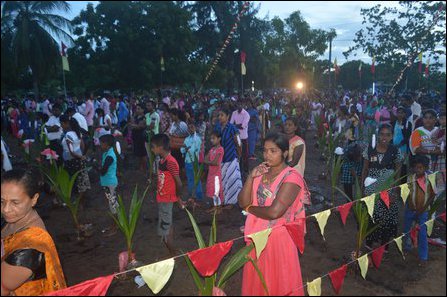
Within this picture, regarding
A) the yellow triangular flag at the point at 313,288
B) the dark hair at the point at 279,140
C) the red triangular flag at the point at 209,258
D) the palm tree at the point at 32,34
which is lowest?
the yellow triangular flag at the point at 313,288

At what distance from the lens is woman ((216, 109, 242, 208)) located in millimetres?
6383

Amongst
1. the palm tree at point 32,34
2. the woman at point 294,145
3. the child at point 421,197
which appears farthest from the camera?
the palm tree at point 32,34

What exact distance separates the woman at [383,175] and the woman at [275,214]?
182 centimetres

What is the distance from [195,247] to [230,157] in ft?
5.94

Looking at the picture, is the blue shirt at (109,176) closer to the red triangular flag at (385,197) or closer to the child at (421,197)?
the red triangular flag at (385,197)

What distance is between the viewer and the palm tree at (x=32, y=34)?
87.5ft

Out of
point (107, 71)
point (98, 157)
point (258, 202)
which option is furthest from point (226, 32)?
point (258, 202)

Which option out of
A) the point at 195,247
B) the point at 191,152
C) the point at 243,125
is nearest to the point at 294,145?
the point at 195,247

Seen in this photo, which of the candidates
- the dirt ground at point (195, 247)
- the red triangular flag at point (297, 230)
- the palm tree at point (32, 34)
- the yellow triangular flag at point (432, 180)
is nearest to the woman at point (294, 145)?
the dirt ground at point (195, 247)

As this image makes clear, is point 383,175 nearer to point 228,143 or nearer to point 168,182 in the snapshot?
point 168,182

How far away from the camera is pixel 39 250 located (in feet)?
6.91

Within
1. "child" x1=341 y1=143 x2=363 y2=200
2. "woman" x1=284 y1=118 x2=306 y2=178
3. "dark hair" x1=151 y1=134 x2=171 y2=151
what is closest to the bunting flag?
"woman" x1=284 y1=118 x2=306 y2=178

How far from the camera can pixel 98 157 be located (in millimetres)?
11445

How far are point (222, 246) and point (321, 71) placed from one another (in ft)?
216
